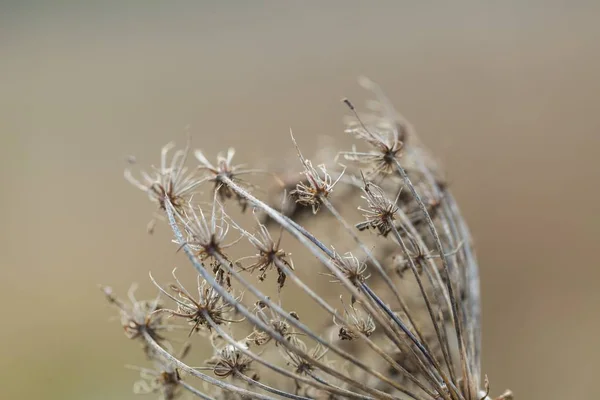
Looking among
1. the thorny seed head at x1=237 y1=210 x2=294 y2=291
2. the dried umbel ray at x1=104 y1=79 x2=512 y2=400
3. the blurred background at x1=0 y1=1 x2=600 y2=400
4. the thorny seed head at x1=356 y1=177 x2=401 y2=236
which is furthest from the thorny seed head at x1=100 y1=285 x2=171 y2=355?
the blurred background at x1=0 y1=1 x2=600 y2=400

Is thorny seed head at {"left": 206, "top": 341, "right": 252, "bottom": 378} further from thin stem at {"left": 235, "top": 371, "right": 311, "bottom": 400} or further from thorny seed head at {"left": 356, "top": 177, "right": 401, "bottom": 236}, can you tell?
thorny seed head at {"left": 356, "top": 177, "right": 401, "bottom": 236}

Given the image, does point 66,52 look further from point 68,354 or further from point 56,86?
point 68,354

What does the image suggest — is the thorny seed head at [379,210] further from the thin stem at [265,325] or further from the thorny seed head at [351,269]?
the thin stem at [265,325]

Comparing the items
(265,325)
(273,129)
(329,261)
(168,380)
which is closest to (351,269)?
(329,261)

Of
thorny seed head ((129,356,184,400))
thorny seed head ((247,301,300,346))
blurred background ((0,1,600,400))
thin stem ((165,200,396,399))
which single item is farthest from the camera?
blurred background ((0,1,600,400))

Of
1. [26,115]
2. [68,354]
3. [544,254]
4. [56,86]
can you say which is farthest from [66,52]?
[544,254]

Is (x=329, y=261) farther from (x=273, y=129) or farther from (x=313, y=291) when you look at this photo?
(x=273, y=129)

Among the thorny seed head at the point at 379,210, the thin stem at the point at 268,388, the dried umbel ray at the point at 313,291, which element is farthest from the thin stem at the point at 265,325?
the thorny seed head at the point at 379,210

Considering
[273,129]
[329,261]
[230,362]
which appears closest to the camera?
[329,261]
